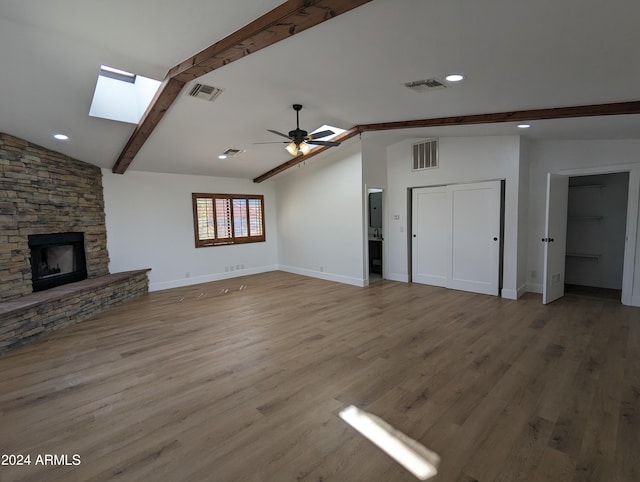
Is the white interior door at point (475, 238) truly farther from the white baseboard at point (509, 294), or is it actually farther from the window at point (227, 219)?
the window at point (227, 219)

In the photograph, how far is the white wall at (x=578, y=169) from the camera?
14.8 feet

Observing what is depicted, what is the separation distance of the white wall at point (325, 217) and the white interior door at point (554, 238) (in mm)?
2996

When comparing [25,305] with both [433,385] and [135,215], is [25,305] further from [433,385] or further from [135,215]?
[433,385]

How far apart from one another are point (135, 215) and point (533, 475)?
6884 mm

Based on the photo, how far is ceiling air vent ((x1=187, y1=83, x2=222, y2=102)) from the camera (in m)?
3.42

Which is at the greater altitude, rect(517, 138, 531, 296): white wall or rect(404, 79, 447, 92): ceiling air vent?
rect(404, 79, 447, 92): ceiling air vent

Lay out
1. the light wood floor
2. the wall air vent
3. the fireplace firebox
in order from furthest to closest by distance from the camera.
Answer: the wall air vent → the fireplace firebox → the light wood floor

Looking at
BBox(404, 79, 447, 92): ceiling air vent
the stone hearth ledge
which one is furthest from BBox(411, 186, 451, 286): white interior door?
the stone hearth ledge

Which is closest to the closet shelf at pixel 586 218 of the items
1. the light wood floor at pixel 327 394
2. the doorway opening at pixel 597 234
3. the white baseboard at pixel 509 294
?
the doorway opening at pixel 597 234

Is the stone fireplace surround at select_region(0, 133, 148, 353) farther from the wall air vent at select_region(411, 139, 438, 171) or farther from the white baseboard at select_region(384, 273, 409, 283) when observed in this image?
the wall air vent at select_region(411, 139, 438, 171)

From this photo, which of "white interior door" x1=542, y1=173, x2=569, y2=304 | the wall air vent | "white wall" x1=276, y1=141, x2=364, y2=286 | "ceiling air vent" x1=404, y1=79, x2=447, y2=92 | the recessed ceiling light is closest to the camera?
the recessed ceiling light

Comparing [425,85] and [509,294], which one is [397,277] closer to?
[509,294]

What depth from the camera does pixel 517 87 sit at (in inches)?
119

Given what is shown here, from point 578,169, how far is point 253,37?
5267mm
